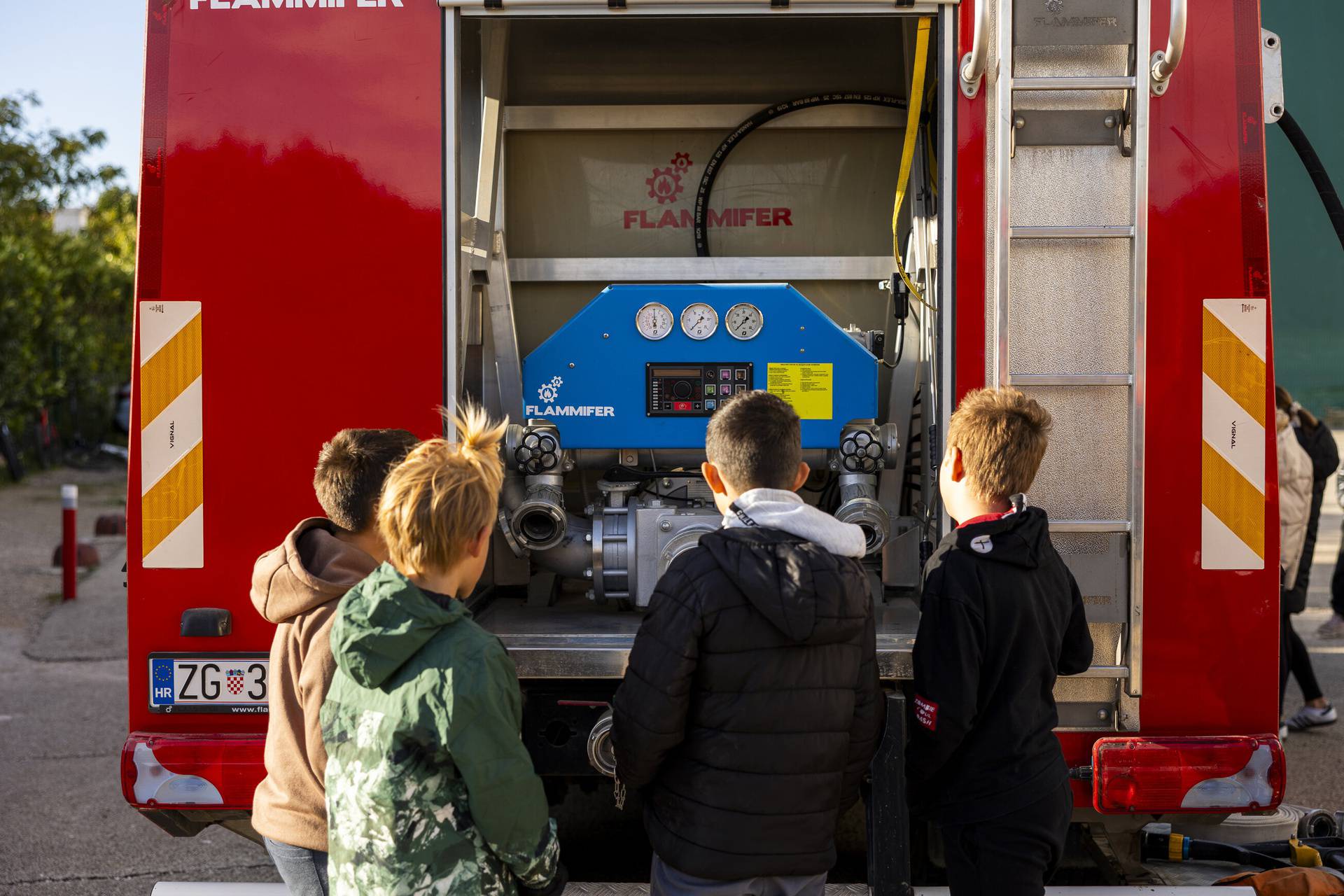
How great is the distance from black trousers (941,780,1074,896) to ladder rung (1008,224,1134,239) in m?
1.30

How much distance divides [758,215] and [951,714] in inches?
91.6

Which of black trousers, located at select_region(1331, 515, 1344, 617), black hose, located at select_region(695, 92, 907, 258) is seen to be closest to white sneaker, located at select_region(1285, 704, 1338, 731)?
black trousers, located at select_region(1331, 515, 1344, 617)

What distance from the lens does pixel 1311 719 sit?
238 inches

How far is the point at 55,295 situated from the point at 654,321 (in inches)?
677

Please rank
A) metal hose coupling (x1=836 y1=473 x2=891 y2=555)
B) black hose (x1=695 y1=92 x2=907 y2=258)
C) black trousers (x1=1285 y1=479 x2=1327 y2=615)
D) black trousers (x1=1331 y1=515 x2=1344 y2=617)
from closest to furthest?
metal hose coupling (x1=836 y1=473 x2=891 y2=555) → black hose (x1=695 y1=92 x2=907 y2=258) → black trousers (x1=1285 y1=479 x2=1327 y2=615) → black trousers (x1=1331 y1=515 x2=1344 y2=617)

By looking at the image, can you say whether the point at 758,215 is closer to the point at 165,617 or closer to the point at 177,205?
the point at 177,205

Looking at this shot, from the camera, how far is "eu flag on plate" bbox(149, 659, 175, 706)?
2.92 meters

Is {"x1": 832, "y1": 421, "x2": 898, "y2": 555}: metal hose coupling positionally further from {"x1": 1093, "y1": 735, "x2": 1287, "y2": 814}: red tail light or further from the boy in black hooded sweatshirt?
{"x1": 1093, "y1": 735, "x2": 1287, "y2": 814}: red tail light

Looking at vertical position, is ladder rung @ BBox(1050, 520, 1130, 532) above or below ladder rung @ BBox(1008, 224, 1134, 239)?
below

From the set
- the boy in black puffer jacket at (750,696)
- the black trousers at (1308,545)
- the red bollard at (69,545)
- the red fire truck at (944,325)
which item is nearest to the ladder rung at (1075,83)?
the red fire truck at (944,325)

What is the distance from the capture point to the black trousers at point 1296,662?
18.4 feet

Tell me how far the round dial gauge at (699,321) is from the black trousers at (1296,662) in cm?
375

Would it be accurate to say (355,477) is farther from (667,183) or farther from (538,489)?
(667,183)

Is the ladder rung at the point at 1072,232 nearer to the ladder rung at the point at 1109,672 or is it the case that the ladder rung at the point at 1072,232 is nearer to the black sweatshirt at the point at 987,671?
the black sweatshirt at the point at 987,671
